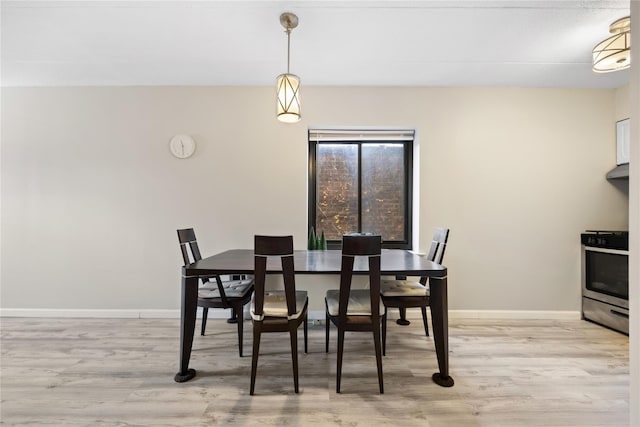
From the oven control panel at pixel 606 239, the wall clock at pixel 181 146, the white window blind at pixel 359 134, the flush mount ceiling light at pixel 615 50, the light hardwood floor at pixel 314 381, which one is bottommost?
the light hardwood floor at pixel 314 381

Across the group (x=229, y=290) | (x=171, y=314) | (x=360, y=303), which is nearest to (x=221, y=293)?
(x=229, y=290)

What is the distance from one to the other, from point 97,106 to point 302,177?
2368mm

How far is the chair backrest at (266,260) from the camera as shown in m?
1.79

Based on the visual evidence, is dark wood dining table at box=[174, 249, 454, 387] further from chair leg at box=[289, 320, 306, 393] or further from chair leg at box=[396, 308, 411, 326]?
chair leg at box=[396, 308, 411, 326]

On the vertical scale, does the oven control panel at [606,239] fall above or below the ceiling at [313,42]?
below

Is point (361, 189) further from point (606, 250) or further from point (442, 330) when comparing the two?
point (606, 250)

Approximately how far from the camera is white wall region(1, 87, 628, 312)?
3162mm

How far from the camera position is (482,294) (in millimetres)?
3166

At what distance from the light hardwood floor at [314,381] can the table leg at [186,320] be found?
0.08 m

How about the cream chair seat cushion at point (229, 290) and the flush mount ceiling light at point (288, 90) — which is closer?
the flush mount ceiling light at point (288, 90)

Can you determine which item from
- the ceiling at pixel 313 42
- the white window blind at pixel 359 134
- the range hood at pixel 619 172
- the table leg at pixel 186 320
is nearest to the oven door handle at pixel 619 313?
the range hood at pixel 619 172

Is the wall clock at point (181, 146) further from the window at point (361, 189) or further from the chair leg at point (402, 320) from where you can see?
the chair leg at point (402, 320)

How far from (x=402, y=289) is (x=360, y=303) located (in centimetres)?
54

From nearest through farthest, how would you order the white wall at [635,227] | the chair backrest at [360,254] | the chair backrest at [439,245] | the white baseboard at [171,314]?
1. the white wall at [635,227]
2. the chair backrest at [360,254]
3. the chair backrest at [439,245]
4. the white baseboard at [171,314]
